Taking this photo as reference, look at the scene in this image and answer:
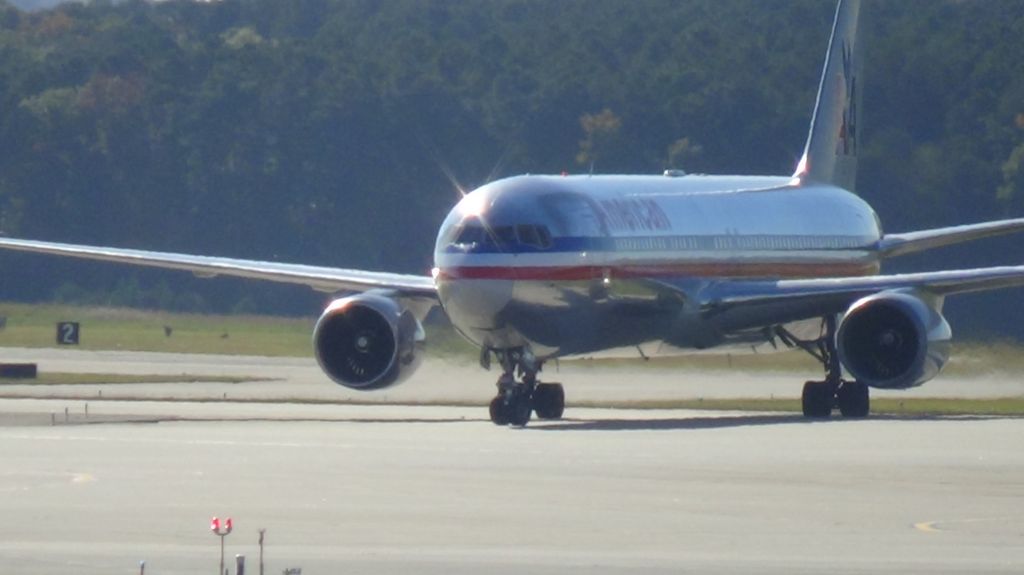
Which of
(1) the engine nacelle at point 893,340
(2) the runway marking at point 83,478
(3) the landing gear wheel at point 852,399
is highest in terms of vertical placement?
(1) the engine nacelle at point 893,340

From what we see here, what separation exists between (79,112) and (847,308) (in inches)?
2558

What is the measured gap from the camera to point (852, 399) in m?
34.4

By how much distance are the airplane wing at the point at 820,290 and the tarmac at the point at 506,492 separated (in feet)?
5.27

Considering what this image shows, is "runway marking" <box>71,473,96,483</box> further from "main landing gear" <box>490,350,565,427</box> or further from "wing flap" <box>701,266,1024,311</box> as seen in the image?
"wing flap" <box>701,266,1024,311</box>

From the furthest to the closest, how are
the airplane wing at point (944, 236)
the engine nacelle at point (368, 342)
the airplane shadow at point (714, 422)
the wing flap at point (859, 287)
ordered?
1. the airplane wing at point (944, 236)
2. the engine nacelle at point (368, 342)
3. the wing flap at point (859, 287)
4. the airplane shadow at point (714, 422)

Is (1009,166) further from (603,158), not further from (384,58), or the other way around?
(384,58)

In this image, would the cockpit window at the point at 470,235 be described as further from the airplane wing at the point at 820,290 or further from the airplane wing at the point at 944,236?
the airplane wing at the point at 944,236

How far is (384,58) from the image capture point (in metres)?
95.9

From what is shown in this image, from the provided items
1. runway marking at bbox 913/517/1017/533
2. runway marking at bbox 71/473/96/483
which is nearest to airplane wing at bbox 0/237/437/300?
runway marking at bbox 71/473/96/483

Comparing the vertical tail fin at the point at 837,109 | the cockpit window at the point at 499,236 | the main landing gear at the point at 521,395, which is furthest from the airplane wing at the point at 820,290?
the vertical tail fin at the point at 837,109

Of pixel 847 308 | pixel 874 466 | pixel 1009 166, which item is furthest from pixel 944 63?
pixel 874 466

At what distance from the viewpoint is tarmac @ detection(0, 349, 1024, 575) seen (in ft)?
53.7

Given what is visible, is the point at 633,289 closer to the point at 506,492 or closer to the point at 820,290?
the point at 820,290

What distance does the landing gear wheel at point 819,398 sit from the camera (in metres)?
34.6
